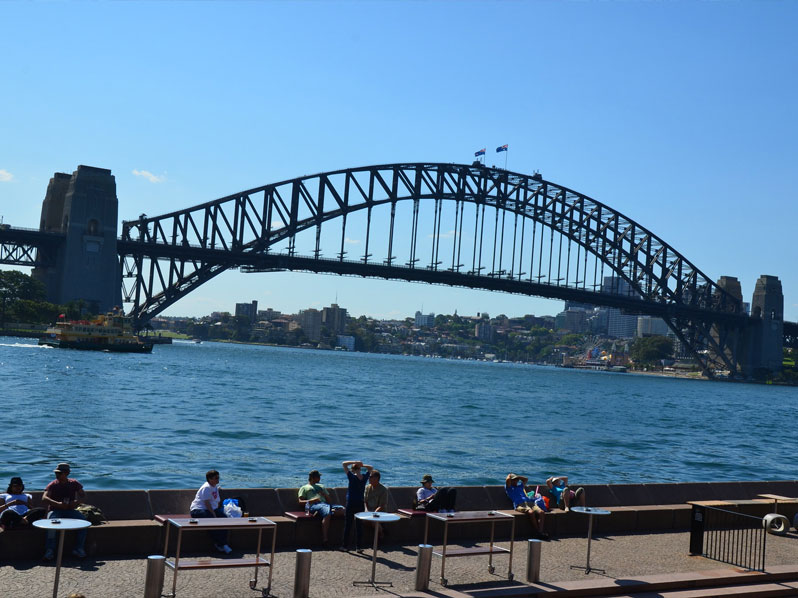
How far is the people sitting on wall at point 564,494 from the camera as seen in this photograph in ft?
38.8

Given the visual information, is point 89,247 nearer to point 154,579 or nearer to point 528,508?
point 528,508

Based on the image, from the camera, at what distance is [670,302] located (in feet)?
362

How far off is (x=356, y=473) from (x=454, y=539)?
52.0 inches

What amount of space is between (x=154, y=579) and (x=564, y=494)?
19.1ft

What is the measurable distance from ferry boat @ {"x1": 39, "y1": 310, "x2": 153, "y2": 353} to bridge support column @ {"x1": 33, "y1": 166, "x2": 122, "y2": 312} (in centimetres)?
297

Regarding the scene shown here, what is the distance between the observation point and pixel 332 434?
2961 cm

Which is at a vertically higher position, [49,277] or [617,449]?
[49,277]

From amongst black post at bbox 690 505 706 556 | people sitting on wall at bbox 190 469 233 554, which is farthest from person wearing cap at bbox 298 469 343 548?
black post at bbox 690 505 706 556

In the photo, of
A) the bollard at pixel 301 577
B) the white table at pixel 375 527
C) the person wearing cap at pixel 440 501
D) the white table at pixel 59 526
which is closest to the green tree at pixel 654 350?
the person wearing cap at pixel 440 501

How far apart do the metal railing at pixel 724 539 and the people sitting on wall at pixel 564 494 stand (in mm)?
1590

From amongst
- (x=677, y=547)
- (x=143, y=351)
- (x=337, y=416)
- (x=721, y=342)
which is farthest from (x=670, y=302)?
(x=677, y=547)

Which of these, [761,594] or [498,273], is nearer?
[761,594]

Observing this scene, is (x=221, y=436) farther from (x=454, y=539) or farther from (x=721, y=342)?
(x=721, y=342)

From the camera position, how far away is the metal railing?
33.8 feet
